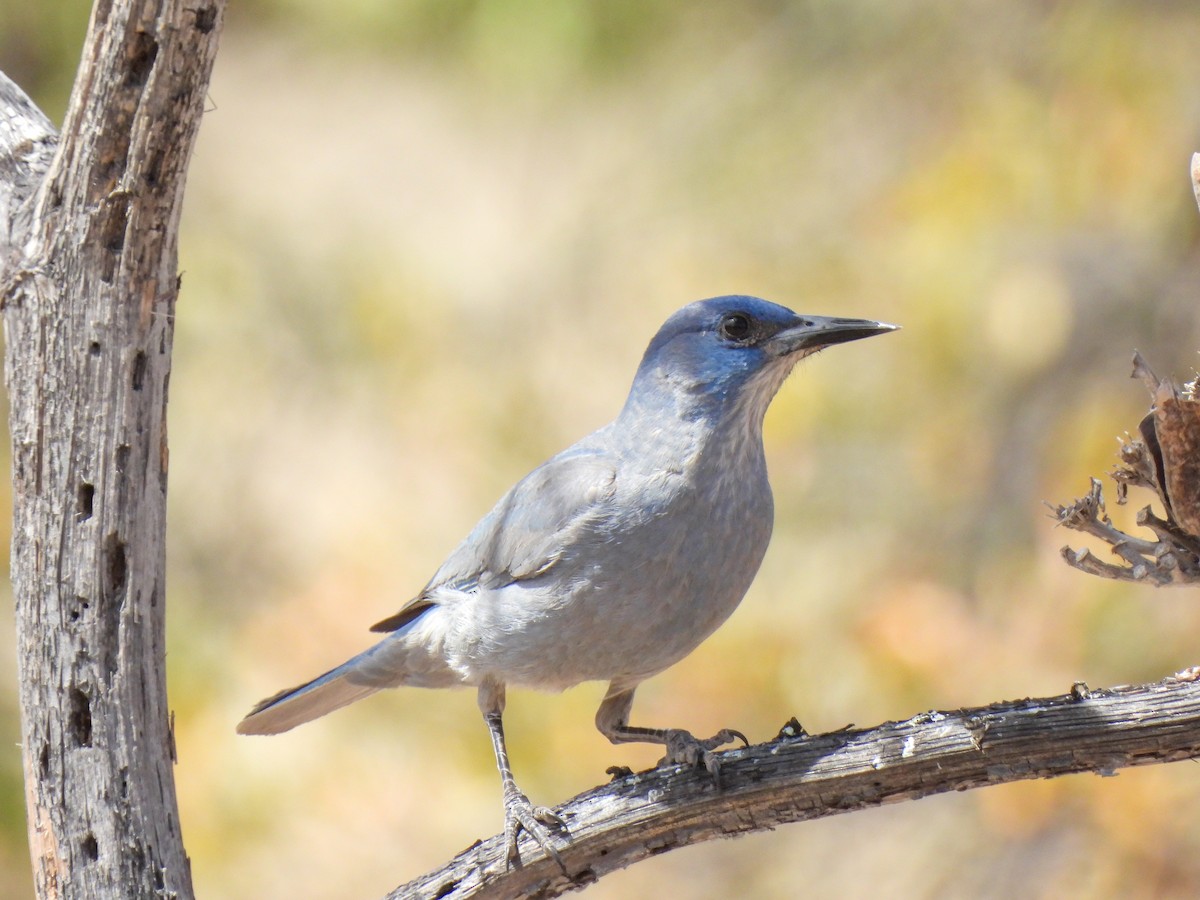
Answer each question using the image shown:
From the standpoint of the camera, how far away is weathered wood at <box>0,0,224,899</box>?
109 inches

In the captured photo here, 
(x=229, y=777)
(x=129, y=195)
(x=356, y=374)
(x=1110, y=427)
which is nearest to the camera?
(x=129, y=195)

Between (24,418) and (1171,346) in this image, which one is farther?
(1171,346)

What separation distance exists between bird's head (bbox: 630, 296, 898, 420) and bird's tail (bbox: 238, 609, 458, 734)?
40.3 inches

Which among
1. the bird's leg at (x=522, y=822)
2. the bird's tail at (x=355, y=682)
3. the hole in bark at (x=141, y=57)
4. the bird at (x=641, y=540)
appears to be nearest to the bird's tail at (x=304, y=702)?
the bird's tail at (x=355, y=682)

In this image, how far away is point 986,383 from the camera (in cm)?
581

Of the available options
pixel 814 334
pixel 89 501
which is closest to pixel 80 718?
pixel 89 501

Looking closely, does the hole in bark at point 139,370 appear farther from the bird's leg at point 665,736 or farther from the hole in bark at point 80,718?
the bird's leg at point 665,736

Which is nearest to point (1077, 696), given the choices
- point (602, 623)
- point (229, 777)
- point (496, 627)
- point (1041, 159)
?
point (602, 623)

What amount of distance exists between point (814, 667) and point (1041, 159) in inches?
98.0

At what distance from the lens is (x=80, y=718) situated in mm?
2822

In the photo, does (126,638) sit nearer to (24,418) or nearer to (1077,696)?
(24,418)

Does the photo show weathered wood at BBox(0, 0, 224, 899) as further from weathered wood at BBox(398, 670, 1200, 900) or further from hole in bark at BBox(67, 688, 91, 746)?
weathered wood at BBox(398, 670, 1200, 900)

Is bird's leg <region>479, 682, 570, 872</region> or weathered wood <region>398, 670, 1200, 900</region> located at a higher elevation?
bird's leg <region>479, 682, 570, 872</region>

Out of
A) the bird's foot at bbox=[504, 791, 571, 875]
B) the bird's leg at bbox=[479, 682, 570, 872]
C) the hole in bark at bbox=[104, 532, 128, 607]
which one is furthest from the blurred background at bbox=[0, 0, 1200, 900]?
the hole in bark at bbox=[104, 532, 128, 607]
